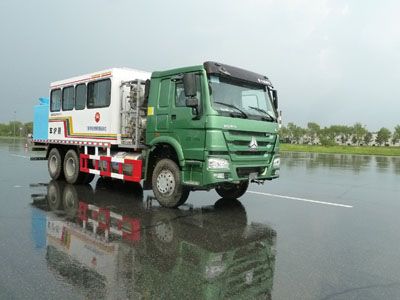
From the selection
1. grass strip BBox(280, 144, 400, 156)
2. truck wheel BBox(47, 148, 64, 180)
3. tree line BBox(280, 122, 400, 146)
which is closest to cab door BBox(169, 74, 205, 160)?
truck wheel BBox(47, 148, 64, 180)

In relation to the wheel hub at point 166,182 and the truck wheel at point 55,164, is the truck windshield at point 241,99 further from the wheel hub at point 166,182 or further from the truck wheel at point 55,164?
the truck wheel at point 55,164

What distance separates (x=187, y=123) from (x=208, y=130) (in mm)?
603

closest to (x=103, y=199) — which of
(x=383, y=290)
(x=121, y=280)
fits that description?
(x=121, y=280)

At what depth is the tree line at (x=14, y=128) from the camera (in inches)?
4149

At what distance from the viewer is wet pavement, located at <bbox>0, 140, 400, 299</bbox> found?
4051 mm

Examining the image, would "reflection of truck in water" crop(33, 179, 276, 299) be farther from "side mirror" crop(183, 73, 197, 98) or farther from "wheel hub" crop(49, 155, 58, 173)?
"wheel hub" crop(49, 155, 58, 173)

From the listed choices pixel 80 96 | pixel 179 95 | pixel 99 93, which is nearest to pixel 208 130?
pixel 179 95

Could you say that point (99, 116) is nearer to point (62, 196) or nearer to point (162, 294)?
point (62, 196)

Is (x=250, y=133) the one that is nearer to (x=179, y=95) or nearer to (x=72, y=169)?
(x=179, y=95)

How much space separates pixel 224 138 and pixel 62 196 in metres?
4.46

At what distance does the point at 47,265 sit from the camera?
4613 millimetres

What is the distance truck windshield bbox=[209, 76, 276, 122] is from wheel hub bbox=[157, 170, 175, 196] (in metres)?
1.74

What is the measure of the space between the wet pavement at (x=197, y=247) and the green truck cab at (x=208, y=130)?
728 mm

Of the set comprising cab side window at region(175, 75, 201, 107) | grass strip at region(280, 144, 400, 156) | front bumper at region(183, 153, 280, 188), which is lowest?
grass strip at region(280, 144, 400, 156)
